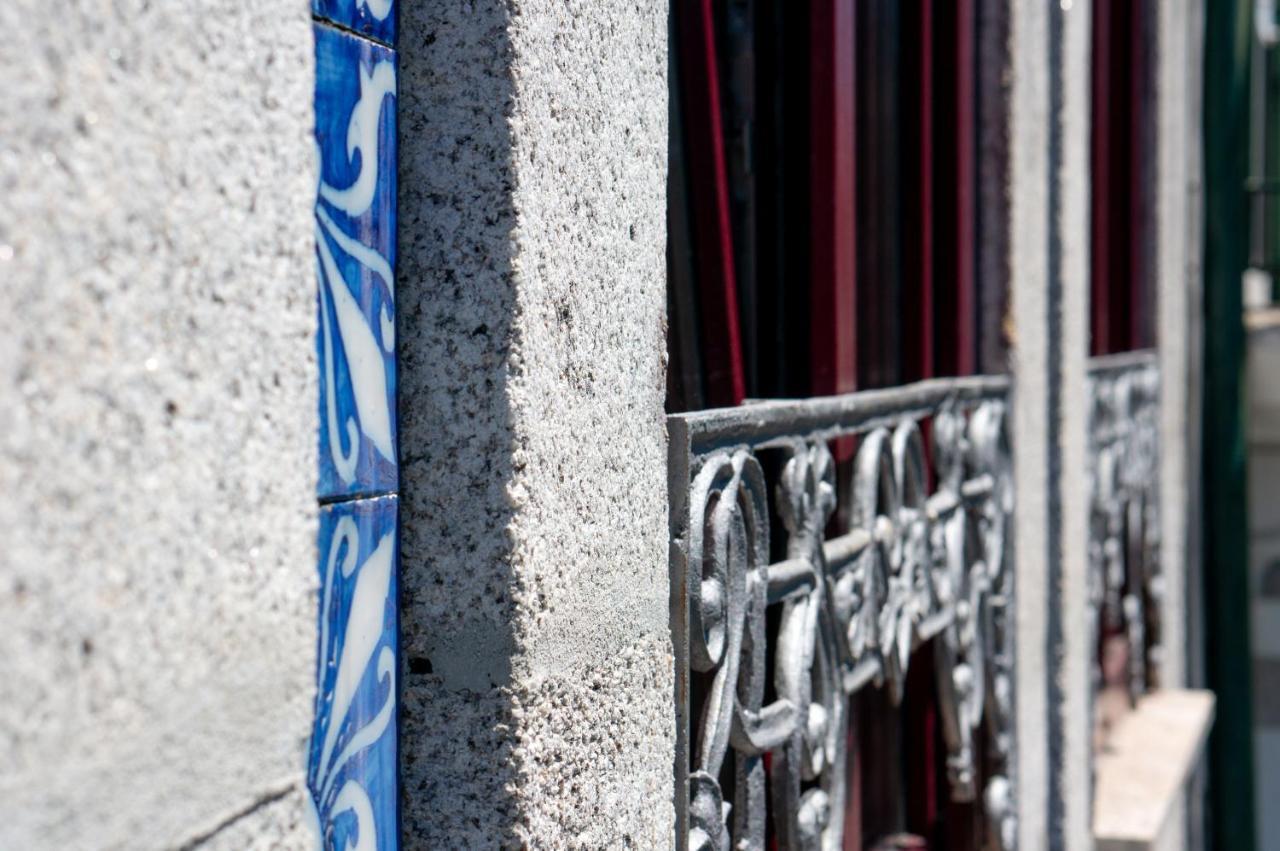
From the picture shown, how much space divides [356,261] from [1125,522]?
18.7 ft

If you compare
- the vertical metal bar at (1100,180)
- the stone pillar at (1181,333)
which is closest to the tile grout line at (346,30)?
the vertical metal bar at (1100,180)

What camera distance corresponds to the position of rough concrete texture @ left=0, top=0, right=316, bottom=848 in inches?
37.2

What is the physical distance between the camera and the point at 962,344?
4.09 m

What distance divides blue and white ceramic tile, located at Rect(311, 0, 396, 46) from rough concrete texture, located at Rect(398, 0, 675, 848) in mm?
21

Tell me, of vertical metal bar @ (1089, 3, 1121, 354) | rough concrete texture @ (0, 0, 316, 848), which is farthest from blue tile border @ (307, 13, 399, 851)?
vertical metal bar @ (1089, 3, 1121, 354)

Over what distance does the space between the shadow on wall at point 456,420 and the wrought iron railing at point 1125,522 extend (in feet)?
14.8

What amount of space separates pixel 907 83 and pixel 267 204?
9.29ft

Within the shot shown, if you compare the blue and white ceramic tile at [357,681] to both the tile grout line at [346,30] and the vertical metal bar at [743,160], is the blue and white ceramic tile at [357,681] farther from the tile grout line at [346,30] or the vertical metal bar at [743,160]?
the vertical metal bar at [743,160]

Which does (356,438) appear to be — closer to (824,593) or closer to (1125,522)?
(824,593)

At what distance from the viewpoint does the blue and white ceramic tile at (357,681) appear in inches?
61.2

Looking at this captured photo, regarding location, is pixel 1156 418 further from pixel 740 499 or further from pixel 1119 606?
pixel 740 499

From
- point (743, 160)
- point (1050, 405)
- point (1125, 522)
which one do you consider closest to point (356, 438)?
point (743, 160)

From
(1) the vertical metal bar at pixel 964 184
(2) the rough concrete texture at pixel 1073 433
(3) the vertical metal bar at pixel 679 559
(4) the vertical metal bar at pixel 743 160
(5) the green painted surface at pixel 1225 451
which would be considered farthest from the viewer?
(5) the green painted surface at pixel 1225 451

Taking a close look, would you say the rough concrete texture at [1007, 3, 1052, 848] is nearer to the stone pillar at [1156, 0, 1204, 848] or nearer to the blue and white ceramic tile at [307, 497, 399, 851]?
the stone pillar at [1156, 0, 1204, 848]
